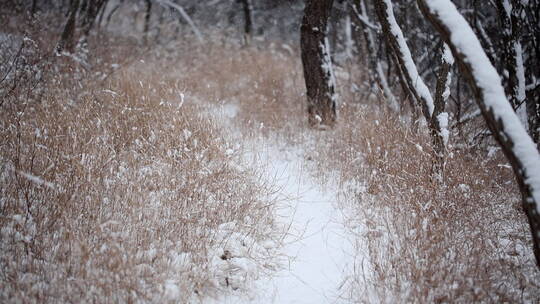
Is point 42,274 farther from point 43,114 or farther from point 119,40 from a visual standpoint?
point 119,40

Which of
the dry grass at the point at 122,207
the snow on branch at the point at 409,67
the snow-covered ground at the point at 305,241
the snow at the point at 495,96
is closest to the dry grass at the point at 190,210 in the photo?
the dry grass at the point at 122,207

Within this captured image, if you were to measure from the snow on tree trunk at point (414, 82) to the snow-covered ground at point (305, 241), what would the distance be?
1.07 metres

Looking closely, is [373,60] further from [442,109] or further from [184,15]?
[184,15]

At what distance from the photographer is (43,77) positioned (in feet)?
15.1

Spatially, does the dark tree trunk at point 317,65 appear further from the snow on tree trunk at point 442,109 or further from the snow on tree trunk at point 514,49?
the snow on tree trunk at point 514,49

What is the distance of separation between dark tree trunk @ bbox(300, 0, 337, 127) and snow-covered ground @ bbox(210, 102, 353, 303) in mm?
1177

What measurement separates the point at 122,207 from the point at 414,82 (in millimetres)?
2897

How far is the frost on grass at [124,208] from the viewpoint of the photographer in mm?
2270

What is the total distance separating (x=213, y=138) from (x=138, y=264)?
5.31ft

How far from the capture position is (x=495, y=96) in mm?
2025

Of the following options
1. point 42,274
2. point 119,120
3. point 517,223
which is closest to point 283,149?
point 119,120

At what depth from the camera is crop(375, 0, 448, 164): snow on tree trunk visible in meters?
3.40

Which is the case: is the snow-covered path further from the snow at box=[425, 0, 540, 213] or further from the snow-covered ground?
the snow at box=[425, 0, 540, 213]

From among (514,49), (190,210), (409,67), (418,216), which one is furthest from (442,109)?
(190,210)
